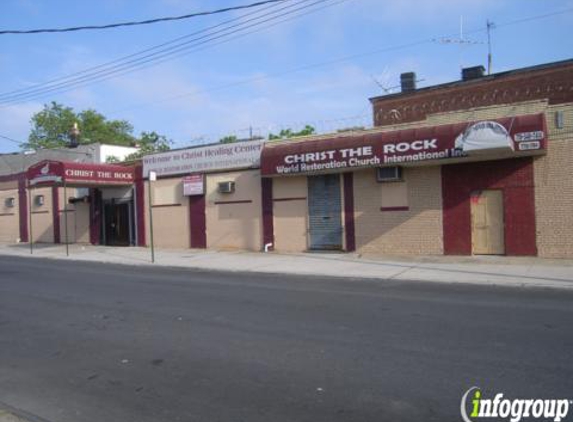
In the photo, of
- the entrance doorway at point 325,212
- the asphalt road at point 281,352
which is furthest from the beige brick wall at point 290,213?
the asphalt road at point 281,352

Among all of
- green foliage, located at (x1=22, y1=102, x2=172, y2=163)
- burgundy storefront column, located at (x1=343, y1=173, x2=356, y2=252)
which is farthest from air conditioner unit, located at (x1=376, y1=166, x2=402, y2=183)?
green foliage, located at (x1=22, y1=102, x2=172, y2=163)

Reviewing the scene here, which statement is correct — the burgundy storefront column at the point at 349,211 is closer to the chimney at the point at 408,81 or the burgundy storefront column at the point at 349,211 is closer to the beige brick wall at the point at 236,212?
the beige brick wall at the point at 236,212

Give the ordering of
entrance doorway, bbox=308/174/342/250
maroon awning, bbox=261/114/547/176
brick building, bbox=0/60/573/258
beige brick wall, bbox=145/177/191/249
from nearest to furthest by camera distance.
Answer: maroon awning, bbox=261/114/547/176 < brick building, bbox=0/60/573/258 < entrance doorway, bbox=308/174/342/250 < beige brick wall, bbox=145/177/191/249

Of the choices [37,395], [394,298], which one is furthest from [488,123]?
[37,395]

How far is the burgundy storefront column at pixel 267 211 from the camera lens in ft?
70.4

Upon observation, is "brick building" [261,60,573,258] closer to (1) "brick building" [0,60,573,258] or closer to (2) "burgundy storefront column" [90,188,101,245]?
(1) "brick building" [0,60,573,258]

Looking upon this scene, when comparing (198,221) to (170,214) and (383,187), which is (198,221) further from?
(383,187)

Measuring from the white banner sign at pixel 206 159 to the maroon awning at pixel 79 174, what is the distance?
119 cm

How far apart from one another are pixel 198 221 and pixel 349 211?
7584mm

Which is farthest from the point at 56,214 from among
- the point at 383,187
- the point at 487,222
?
the point at 487,222

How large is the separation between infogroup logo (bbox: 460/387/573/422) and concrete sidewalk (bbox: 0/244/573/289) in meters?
7.47

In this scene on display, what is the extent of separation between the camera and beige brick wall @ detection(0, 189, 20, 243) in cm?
3322

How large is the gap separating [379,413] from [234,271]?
1187 centimetres

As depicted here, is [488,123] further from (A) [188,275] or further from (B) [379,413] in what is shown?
(B) [379,413]
